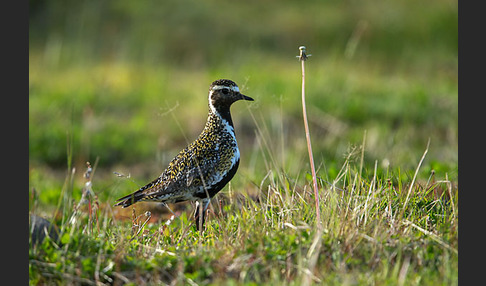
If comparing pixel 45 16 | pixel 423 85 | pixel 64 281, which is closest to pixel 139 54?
pixel 45 16

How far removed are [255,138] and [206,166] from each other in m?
5.45

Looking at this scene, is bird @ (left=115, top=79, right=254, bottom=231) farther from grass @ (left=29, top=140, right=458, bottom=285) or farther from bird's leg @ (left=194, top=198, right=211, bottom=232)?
grass @ (left=29, top=140, right=458, bottom=285)

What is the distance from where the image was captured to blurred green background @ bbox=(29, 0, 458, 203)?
10297 millimetres

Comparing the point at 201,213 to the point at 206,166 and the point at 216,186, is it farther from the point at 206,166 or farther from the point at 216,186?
the point at 206,166

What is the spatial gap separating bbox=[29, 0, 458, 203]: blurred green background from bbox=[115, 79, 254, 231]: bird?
8.26 ft

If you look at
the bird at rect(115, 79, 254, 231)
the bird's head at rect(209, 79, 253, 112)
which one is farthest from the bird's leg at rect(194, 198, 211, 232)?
the bird's head at rect(209, 79, 253, 112)

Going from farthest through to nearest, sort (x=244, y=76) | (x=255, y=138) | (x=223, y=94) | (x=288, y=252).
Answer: (x=244, y=76)
(x=255, y=138)
(x=223, y=94)
(x=288, y=252)

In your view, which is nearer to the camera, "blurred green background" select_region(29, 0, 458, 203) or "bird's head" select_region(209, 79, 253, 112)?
"bird's head" select_region(209, 79, 253, 112)

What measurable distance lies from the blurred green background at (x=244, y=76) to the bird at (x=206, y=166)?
2.52 m

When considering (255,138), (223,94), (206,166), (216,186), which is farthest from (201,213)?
(255,138)

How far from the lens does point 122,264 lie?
14.0 feet

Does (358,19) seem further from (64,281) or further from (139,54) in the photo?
(64,281)

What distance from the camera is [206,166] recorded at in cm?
517

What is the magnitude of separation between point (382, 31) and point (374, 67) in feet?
4.77
